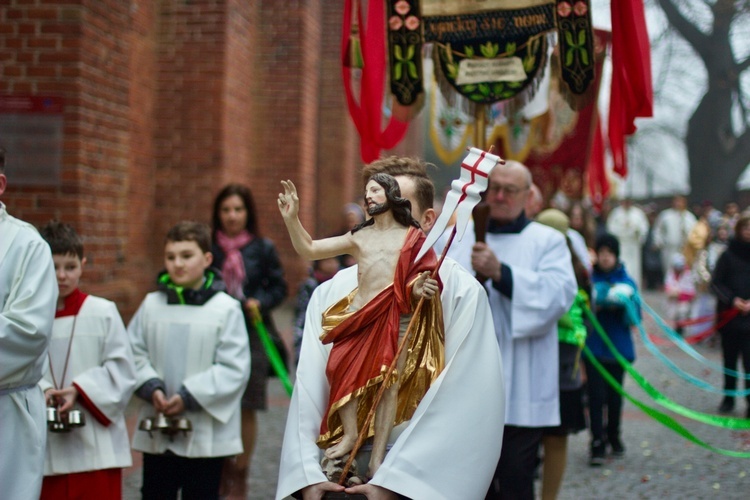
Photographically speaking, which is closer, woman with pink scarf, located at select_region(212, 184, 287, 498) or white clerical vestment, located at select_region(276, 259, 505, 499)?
white clerical vestment, located at select_region(276, 259, 505, 499)

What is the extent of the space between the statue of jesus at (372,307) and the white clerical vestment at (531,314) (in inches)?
58.1

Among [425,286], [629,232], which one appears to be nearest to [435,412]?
[425,286]

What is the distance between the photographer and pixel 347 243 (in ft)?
10.5

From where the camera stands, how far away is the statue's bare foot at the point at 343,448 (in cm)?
305

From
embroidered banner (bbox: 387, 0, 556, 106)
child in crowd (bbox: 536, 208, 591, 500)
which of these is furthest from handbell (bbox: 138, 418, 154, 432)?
embroidered banner (bbox: 387, 0, 556, 106)

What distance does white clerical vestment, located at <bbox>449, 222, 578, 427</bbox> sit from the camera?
14.9 ft

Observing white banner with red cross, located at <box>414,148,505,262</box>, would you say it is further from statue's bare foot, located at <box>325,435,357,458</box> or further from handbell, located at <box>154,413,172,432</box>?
handbell, located at <box>154,413,172,432</box>

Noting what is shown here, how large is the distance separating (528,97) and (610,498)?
2647 millimetres

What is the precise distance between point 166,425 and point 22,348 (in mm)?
1114

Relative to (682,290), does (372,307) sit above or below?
above

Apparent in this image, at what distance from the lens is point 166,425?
446 centimetres

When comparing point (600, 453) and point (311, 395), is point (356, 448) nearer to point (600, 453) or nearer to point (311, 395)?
point (311, 395)

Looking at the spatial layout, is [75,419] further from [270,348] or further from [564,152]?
[564,152]

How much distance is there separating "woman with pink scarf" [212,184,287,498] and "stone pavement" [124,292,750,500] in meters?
0.59
